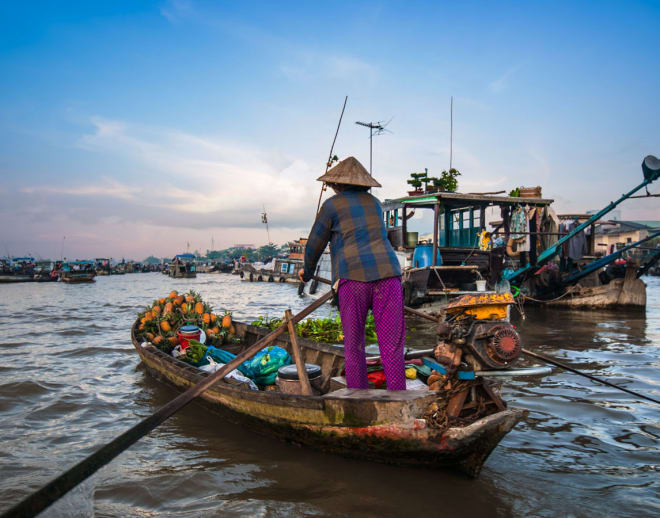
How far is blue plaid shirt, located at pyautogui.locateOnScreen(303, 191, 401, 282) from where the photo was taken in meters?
3.08

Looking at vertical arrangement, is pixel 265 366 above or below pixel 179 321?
below

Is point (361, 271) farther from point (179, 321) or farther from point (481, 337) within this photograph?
point (179, 321)

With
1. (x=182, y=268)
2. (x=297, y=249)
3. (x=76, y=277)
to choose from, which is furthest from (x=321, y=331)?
(x=182, y=268)

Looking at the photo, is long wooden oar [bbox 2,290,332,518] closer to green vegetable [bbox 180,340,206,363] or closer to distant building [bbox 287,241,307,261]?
green vegetable [bbox 180,340,206,363]

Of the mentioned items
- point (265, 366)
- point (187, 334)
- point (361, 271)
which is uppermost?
point (361, 271)

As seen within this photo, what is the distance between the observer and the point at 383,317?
10.2ft

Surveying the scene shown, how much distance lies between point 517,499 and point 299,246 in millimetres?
32506

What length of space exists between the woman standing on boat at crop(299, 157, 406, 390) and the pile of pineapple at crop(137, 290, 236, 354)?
3.69 metres

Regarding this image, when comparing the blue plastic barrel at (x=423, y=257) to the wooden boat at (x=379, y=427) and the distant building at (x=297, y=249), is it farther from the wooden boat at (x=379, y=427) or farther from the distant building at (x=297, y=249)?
the distant building at (x=297, y=249)

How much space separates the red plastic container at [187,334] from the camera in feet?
18.8

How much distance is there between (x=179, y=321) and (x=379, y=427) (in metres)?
4.50

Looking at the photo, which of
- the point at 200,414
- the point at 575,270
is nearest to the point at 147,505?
the point at 200,414

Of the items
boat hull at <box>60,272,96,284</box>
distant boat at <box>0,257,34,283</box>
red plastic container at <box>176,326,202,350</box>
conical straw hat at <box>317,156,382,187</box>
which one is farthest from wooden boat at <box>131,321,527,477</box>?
distant boat at <box>0,257,34,283</box>

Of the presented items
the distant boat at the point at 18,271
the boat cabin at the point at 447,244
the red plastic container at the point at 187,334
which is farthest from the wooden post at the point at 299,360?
the distant boat at the point at 18,271
